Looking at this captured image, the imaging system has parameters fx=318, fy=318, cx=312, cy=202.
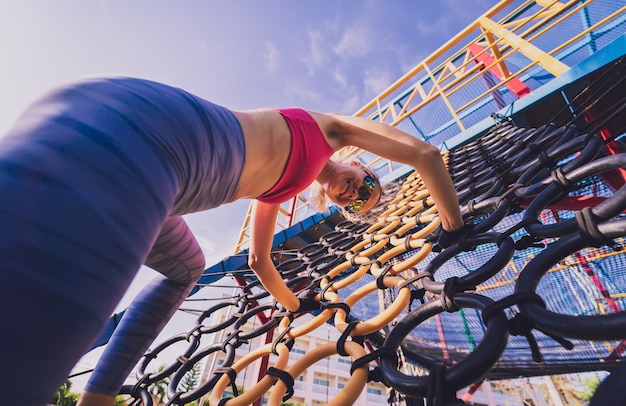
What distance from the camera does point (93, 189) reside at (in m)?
0.37

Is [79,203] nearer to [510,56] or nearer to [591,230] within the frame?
[591,230]

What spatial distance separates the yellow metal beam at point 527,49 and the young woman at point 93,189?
2331 mm

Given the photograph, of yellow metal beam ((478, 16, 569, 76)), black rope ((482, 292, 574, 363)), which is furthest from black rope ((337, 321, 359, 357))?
yellow metal beam ((478, 16, 569, 76))

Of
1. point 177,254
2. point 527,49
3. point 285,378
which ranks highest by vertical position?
point 527,49

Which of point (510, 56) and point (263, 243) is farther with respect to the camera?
point (510, 56)

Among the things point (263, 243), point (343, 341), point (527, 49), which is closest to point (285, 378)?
point (343, 341)

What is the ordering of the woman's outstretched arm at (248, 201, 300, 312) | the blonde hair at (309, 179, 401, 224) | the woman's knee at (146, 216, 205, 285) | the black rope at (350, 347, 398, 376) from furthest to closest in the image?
the blonde hair at (309, 179, 401, 224), the woman's outstretched arm at (248, 201, 300, 312), the woman's knee at (146, 216, 205, 285), the black rope at (350, 347, 398, 376)

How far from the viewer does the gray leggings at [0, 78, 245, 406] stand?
30 centimetres

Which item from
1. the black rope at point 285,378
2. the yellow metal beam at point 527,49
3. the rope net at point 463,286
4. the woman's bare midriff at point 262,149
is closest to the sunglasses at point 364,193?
the rope net at point 463,286

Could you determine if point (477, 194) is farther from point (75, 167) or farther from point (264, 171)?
point (75, 167)

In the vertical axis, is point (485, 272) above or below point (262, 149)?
below

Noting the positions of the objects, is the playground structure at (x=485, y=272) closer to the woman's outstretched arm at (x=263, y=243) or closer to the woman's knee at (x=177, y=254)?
the woman's outstretched arm at (x=263, y=243)

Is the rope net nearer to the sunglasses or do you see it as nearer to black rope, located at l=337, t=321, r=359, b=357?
black rope, located at l=337, t=321, r=359, b=357

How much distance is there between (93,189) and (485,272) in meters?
0.72
